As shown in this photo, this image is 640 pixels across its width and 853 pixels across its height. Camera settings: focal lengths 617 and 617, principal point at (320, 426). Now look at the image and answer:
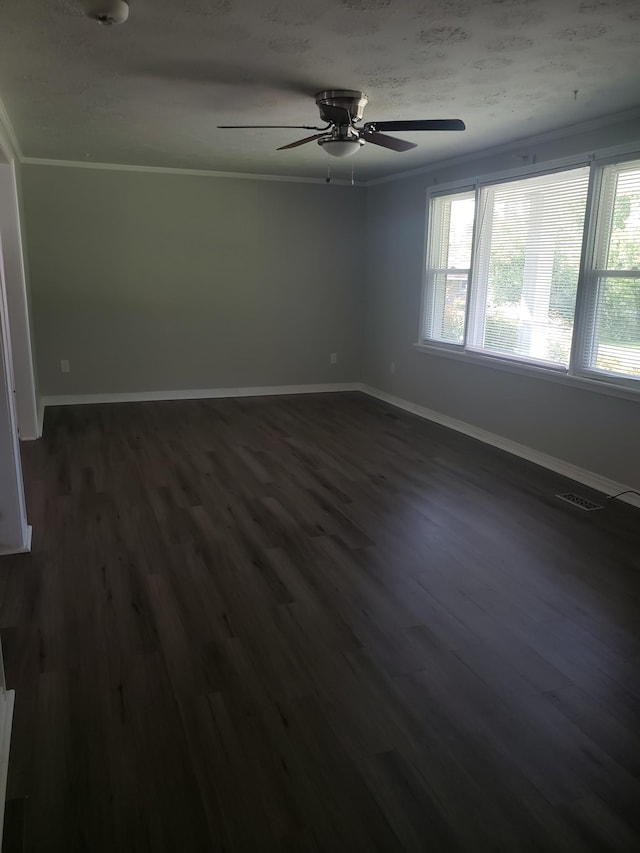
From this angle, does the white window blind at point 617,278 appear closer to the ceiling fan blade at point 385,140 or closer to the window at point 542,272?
the window at point 542,272

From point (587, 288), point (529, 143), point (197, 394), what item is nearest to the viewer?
point (587, 288)

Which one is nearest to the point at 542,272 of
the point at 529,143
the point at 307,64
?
the point at 529,143

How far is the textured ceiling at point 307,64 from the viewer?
2.44 meters

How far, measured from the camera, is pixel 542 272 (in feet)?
15.5

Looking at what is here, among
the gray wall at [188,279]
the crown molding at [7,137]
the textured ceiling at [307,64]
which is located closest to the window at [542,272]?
the textured ceiling at [307,64]

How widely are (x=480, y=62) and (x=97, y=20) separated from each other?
69.3 inches

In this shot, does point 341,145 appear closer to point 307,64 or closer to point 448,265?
point 307,64

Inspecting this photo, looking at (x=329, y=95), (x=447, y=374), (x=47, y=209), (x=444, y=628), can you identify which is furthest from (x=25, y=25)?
(x=447, y=374)

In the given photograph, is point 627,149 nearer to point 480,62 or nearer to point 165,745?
point 480,62

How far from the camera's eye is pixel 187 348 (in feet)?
22.9

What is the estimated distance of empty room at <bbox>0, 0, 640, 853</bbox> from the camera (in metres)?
1.82

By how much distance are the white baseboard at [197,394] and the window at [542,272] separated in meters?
1.80

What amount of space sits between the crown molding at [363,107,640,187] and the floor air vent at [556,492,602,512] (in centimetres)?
224

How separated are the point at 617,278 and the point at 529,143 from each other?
139cm
